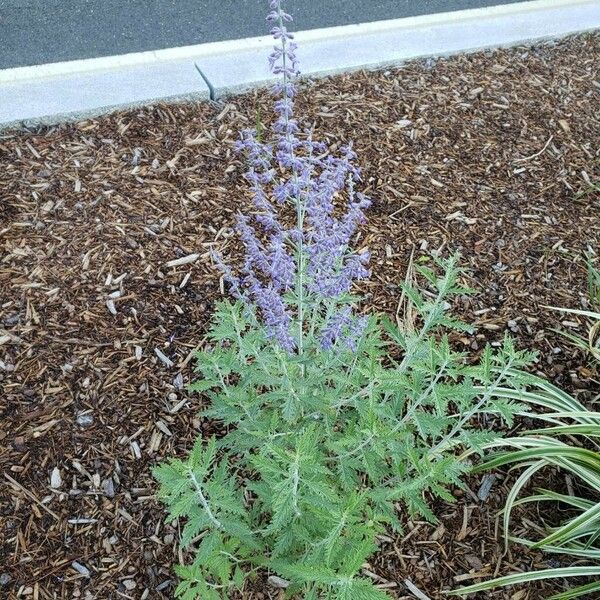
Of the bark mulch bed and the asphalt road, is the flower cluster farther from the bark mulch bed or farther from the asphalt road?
the asphalt road

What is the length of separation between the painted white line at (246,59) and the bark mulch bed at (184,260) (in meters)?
0.12

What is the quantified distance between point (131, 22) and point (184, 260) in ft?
8.99

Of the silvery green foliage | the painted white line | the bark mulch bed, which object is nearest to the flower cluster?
the silvery green foliage

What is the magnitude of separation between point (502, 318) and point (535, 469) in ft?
2.69

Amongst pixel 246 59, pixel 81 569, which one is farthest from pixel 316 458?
pixel 246 59

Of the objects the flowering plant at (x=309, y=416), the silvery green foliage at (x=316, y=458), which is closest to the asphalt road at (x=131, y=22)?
the flowering plant at (x=309, y=416)

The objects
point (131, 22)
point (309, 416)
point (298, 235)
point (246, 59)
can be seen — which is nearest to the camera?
point (298, 235)

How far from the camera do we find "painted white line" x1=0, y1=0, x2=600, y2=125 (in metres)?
3.82

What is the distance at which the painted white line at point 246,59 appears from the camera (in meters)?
3.82

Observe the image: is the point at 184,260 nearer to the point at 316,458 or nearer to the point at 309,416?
the point at 309,416

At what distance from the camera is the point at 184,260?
10.4ft

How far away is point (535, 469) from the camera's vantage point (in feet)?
8.06

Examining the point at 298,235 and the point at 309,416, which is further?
the point at 309,416

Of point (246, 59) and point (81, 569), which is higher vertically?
point (246, 59)
